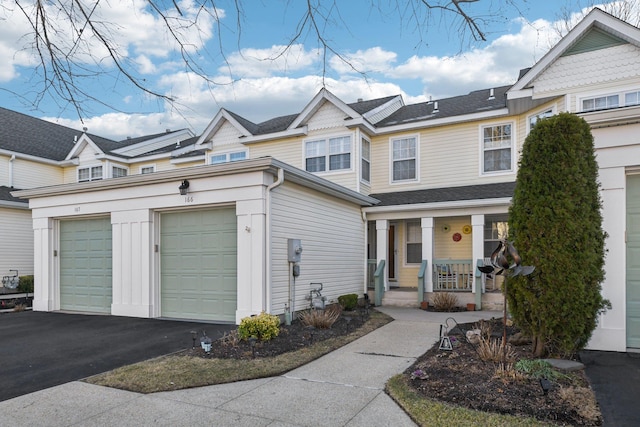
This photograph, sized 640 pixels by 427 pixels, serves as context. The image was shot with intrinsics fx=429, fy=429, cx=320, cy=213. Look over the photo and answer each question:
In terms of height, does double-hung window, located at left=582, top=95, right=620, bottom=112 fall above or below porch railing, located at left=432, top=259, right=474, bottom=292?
above

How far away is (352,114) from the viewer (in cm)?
1308

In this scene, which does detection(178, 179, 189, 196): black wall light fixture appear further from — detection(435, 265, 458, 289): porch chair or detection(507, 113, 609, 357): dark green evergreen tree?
detection(435, 265, 458, 289): porch chair

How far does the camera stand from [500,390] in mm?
4469

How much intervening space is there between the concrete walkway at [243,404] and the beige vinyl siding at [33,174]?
49.1 ft

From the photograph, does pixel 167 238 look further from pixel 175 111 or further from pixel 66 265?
pixel 175 111

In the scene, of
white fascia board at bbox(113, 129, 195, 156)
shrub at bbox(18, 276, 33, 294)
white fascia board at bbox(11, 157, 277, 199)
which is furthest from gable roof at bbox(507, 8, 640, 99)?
shrub at bbox(18, 276, 33, 294)

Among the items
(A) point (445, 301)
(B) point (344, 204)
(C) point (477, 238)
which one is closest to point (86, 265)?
(B) point (344, 204)

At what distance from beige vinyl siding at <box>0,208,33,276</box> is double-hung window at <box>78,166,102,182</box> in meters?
3.37

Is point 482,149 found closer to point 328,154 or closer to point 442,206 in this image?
point 442,206

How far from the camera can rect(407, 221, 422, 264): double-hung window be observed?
1382 centimetres

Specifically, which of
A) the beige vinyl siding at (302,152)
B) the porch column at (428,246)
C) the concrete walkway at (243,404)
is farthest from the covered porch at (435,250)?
the concrete walkway at (243,404)

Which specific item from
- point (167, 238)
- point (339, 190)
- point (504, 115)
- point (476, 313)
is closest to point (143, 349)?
point (167, 238)

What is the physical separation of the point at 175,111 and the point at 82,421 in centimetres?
296

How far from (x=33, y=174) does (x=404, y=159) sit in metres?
14.7
